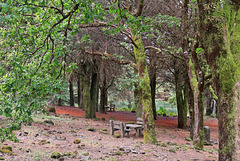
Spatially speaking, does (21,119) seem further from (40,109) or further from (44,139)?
(44,139)

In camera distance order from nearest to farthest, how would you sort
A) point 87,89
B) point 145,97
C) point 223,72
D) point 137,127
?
1. point 223,72
2. point 145,97
3. point 137,127
4. point 87,89

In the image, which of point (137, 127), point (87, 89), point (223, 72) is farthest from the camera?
point (87, 89)

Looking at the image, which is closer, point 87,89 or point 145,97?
point 145,97

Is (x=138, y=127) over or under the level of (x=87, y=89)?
under

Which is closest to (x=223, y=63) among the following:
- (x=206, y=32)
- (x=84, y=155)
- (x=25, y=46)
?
(x=206, y=32)

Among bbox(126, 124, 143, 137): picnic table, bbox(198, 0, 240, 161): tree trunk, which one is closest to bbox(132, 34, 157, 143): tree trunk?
bbox(126, 124, 143, 137): picnic table

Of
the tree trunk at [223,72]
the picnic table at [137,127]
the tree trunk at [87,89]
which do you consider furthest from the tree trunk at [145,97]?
the tree trunk at [87,89]

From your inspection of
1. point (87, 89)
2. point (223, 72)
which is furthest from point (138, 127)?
point (223, 72)

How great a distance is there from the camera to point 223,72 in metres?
3.77

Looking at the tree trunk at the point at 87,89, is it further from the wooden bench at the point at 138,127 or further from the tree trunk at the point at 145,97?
the tree trunk at the point at 145,97

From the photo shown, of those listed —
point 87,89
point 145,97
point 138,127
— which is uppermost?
point 87,89

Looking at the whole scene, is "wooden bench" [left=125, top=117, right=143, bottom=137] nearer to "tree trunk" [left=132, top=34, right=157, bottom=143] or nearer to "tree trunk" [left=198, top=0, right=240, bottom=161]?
"tree trunk" [left=132, top=34, right=157, bottom=143]

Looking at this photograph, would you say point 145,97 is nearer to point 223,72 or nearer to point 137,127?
point 137,127

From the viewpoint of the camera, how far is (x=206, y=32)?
3857mm
